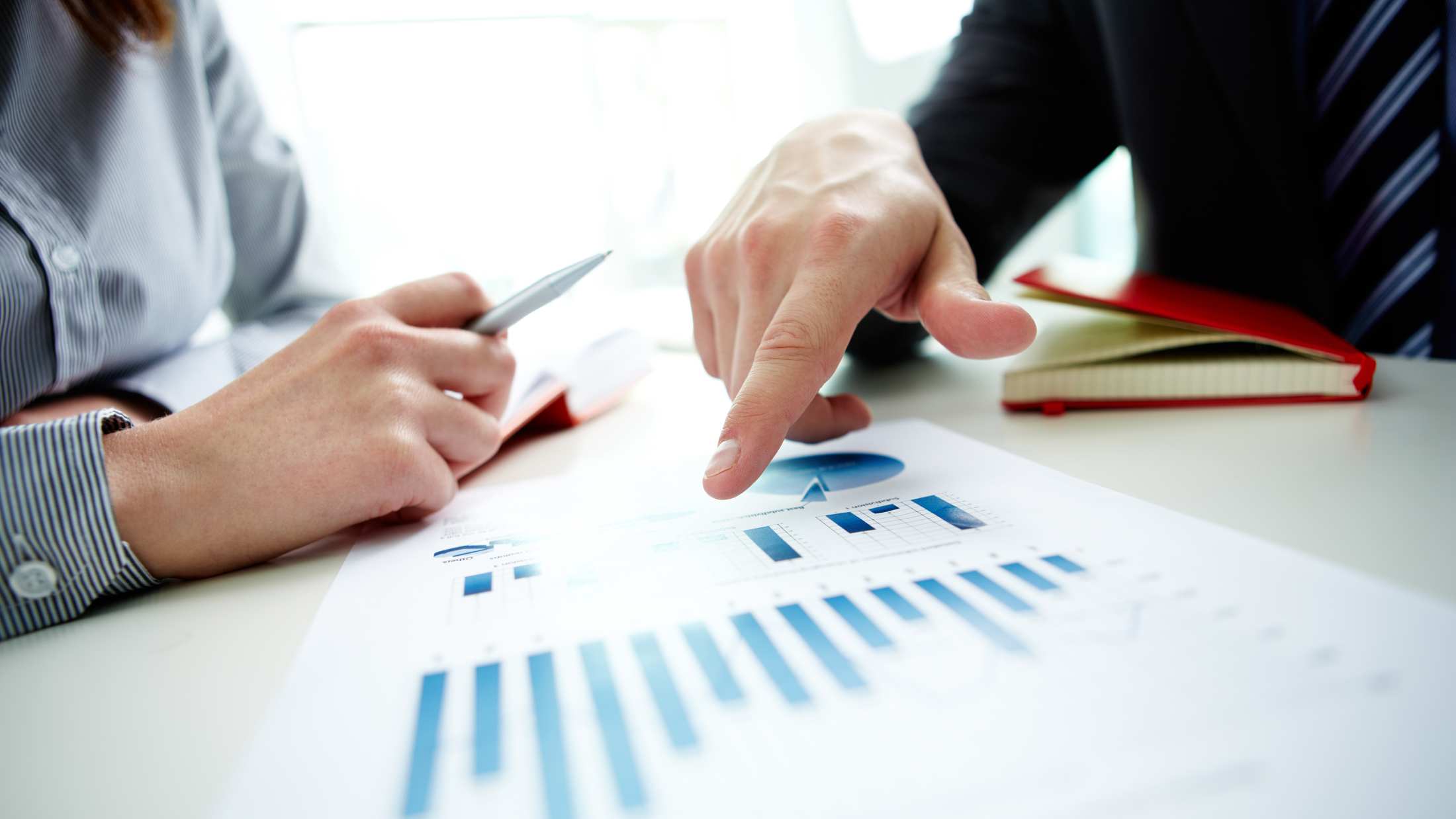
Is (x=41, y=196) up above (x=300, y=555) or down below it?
above

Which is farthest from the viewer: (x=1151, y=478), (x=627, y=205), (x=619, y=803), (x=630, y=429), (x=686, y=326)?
(x=627, y=205)

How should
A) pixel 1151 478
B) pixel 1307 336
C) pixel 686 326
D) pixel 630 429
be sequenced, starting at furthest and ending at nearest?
pixel 686 326
pixel 630 429
pixel 1307 336
pixel 1151 478

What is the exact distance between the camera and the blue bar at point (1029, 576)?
0.84 ft

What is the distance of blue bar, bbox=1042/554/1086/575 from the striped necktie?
0.53 meters

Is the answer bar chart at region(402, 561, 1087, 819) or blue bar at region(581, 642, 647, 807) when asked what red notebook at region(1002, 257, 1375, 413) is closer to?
bar chart at region(402, 561, 1087, 819)

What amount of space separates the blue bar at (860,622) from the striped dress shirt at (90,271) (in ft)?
1.08

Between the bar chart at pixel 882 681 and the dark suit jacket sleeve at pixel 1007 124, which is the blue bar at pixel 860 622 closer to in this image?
the bar chart at pixel 882 681

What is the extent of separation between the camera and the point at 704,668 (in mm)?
231

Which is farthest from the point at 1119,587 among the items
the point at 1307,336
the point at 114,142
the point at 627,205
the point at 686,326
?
the point at 627,205

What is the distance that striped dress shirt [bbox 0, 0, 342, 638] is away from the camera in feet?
1.16

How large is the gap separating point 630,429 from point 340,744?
1.31ft

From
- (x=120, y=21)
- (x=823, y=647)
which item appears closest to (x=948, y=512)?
(x=823, y=647)

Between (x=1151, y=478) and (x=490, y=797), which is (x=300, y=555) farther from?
(x=1151, y=478)

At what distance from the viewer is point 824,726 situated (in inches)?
7.7
